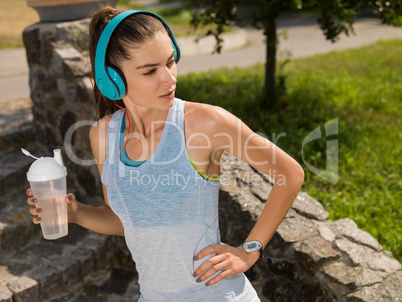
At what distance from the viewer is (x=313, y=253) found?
9.94ft

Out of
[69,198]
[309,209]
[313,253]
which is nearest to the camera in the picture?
[69,198]

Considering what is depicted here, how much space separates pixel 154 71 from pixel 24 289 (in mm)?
Answer: 2459

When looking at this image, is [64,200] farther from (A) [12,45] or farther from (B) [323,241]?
(A) [12,45]

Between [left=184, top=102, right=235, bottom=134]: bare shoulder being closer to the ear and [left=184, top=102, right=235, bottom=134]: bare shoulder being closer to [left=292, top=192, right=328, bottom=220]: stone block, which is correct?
the ear

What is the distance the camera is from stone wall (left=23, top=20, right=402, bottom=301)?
9.53 ft

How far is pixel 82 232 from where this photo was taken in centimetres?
426

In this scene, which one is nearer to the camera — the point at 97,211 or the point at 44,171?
the point at 44,171

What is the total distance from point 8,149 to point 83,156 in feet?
3.55

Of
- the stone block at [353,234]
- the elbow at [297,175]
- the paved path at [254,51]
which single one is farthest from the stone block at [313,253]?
the paved path at [254,51]

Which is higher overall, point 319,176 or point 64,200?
point 64,200

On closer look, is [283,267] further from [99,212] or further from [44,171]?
[44,171]

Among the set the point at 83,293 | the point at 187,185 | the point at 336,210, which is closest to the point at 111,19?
the point at 187,185

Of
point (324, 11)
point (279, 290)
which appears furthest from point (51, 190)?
point (324, 11)

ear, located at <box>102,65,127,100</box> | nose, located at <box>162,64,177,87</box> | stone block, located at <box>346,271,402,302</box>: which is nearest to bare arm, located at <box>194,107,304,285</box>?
nose, located at <box>162,64,177,87</box>
